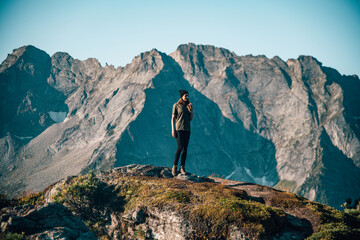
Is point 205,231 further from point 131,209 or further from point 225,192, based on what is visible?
point 131,209

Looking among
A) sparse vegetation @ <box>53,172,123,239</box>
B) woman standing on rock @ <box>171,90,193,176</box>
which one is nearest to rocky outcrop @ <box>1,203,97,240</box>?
sparse vegetation @ <box>53,172,123,239</box>

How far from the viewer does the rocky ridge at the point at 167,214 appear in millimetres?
11680

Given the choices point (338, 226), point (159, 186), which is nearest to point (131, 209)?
point (159, 186)

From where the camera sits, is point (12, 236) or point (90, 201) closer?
point (12, 236)

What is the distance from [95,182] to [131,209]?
10.8 ft

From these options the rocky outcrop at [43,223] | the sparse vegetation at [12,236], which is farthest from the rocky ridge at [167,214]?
the sparse vegetation at [12,236]

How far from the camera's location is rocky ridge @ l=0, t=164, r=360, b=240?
1168 cm

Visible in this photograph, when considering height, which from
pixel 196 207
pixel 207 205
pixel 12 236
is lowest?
pixel 12 236

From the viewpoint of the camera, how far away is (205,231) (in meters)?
11.9

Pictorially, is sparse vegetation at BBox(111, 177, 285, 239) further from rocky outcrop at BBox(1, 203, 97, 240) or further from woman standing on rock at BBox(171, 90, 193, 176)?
rocky outcrop at BBox(1, 203, 97, 240)

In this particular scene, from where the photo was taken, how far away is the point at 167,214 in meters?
13.2

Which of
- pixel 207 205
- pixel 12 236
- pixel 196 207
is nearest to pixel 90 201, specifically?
pixel 12 236

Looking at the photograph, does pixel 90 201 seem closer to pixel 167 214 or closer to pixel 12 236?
pixel 167 214

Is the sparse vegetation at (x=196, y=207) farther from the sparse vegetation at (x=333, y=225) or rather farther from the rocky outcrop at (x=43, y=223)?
the rocky outcrop at (x=43, y=223)
